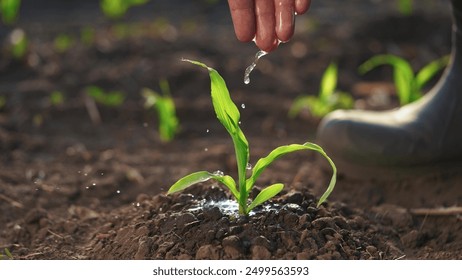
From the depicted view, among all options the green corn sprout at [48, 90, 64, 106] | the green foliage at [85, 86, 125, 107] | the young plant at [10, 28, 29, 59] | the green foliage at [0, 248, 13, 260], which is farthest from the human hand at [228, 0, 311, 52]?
the young plant at [10, 28, 29, 59]

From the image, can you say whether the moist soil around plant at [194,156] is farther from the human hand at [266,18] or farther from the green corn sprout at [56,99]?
the human hand at [266,18]

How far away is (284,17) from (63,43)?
263 centimetres

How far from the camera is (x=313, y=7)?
549 centimetres

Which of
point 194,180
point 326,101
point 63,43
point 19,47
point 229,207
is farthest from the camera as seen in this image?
point 63,43

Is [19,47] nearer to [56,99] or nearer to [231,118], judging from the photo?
[56,99]

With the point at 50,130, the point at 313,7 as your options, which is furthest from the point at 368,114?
the point at 313,7

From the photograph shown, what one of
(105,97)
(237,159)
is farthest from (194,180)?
(105,97)

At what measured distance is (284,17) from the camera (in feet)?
6.84

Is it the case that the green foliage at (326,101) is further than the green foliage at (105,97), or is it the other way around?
the green foliage at (105,97)

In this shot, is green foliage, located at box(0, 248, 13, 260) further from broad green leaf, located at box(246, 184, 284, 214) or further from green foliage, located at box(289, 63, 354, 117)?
green foliage, located at box(289, 63, 354, 117)

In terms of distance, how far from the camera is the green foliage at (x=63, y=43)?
4410 mm

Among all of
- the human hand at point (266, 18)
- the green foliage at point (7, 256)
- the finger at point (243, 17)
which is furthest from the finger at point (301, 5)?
the green foliage at point (7, 256)

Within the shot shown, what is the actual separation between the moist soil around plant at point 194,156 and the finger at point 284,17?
0.42m

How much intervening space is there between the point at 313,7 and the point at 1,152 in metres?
2.90
